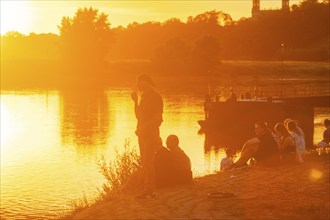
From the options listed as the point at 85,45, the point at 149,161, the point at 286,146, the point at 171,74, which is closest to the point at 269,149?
the point at 286,146

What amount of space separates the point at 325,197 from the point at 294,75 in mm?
127896

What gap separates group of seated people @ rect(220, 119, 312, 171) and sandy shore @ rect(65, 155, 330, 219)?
2.67ft

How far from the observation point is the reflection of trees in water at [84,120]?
48.3 metres

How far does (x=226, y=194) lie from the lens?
13.2 m

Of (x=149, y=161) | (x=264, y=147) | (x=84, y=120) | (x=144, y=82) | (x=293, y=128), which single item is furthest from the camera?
(x=84, y=120)

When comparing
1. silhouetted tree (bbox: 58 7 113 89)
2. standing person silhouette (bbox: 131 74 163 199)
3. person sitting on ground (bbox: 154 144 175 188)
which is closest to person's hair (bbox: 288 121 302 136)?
person sitting on ground (bbox: 154 144 175 188)

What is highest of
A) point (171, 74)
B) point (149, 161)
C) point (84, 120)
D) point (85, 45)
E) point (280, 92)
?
point (85, 45)

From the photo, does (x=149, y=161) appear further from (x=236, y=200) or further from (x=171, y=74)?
(x=171, y=74)

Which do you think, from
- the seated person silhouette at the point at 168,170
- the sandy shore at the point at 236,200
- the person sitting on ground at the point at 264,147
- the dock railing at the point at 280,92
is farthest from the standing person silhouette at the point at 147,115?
the dock railing at the point at 280,92

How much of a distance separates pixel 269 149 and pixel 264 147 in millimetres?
128

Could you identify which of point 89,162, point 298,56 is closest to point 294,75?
point 298,56

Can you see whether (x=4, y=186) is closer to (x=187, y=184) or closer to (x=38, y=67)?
(x=187, y=184)

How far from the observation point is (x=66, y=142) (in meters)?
46.6

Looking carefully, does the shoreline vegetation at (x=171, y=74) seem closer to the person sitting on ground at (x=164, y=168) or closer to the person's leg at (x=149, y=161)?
the person sitting on ground at (x=164, y=168)
